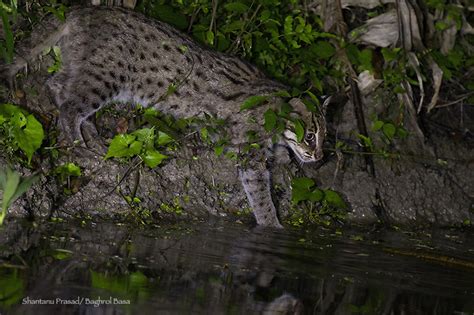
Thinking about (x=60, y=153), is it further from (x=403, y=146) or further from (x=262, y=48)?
(x=403, y=146)

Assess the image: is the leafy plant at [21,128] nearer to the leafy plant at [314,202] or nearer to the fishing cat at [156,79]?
the fishing cat at [156,79]

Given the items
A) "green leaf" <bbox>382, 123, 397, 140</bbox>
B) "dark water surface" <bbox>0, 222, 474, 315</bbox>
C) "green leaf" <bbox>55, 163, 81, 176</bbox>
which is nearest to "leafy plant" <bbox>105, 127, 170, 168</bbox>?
"green leaf" <bbox>55, 163, 81, 176</bbox>

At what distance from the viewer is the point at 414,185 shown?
8078 millimetres

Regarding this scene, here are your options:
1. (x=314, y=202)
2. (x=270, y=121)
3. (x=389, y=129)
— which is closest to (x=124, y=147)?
(x=270, y=121)

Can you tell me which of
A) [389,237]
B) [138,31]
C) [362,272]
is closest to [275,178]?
[389,237]

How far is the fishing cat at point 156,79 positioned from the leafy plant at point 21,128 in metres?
Answer: 0.61

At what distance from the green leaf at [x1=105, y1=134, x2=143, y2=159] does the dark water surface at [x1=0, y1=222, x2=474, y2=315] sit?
608mm

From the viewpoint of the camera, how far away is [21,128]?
5766 mm

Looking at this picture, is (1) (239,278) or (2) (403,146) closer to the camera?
(1) (239,278)

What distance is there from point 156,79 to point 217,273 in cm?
268

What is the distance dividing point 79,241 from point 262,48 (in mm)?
3425

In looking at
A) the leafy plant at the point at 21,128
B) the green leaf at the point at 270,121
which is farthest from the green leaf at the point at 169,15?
the leafy plant at the point at 21,128

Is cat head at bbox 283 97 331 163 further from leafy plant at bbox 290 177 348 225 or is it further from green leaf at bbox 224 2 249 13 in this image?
green leaf at bbox 224 2 249 13

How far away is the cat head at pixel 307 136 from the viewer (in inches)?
274
